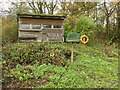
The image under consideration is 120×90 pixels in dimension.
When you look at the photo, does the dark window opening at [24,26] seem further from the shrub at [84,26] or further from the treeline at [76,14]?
the shrub at [84,26]

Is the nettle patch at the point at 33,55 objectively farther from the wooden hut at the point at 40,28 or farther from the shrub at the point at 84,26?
the shrub at the point at 84,26

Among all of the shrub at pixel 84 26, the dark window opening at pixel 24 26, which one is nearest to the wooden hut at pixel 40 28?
the dark window opening at pixel 24 26

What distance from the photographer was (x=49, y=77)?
9.89 feet

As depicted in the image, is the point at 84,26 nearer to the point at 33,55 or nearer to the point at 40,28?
the point at 40,28

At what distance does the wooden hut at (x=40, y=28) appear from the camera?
19.6ft

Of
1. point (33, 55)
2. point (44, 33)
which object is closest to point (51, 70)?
point (33, 55)

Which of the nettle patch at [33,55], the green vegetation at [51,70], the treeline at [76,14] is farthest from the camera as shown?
the treeline at [76,14]

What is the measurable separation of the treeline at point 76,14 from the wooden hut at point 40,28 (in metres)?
0.22

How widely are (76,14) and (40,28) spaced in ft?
5.17

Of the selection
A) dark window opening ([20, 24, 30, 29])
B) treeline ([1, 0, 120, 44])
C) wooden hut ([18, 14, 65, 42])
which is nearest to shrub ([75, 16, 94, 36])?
treeline ([1, 0, 120, 44])

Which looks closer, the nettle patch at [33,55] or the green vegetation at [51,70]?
the green vegetation at [51,70]

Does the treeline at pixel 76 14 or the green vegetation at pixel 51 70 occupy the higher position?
the treeline at pixel 76 14

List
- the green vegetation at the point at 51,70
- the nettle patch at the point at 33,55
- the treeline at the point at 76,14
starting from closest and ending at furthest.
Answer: the green vegetation at the point at 51,70 < the nettle patch at the point at 33,55 < the treeline at the point at 76,14

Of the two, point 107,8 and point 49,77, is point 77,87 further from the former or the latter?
point 107,8
